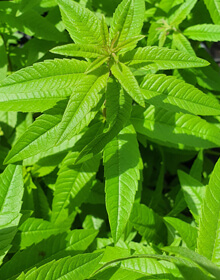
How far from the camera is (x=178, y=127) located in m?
1.67

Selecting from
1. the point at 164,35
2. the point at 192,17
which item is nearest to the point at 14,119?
the point at 164,35

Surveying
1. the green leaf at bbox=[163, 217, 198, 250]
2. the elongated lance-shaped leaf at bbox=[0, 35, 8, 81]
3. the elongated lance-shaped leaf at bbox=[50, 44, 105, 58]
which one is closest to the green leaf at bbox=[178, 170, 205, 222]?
the green leaf at bbox=[163, 217, 198, 250]

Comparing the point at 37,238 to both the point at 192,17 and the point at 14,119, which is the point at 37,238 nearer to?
the point at 14,119

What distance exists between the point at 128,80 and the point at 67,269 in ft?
2.37

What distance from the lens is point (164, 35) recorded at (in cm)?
184

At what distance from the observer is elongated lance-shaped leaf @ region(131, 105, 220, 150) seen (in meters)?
1.65

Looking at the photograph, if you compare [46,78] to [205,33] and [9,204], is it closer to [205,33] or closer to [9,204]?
[9,204]

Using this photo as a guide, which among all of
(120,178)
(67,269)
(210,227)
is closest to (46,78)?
(120,178)

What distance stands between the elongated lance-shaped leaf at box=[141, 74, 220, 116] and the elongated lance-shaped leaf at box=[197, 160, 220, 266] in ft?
1.15

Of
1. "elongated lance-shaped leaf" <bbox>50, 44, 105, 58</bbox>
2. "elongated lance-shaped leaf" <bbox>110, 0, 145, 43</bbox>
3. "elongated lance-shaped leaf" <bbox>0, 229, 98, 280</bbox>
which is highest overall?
"elongated lance-shaped leaf" <bbox>110, 0, 145, 43</bbox>

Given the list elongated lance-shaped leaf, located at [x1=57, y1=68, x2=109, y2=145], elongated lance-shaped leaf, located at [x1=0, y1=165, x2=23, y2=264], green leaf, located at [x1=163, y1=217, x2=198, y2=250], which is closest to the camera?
elongated lance-shaped leaf, located at [x1=57, y1=68, x2=109, y2=145]

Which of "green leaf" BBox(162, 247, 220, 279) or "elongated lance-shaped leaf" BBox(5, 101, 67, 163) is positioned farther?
"elongated lance-shaped leaf" BBox(5, 101, 67, 163)

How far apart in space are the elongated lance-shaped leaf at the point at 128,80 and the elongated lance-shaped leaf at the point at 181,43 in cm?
69

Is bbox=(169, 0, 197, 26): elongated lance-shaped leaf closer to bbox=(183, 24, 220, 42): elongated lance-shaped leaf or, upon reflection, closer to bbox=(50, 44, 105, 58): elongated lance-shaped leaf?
bbox=(183, 24, 220, 42): elongated lance-shaped leaf
